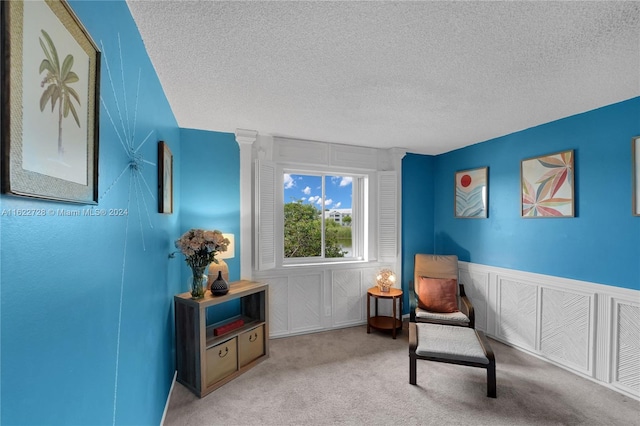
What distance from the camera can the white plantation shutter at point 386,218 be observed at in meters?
3.89

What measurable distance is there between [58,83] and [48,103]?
2.9 inches

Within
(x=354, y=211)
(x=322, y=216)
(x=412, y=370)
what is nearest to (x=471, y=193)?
(x=354, y=211)

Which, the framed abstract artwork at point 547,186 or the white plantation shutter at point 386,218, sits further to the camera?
the white plantation shutter at point 386,218

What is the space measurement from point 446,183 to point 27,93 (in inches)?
169

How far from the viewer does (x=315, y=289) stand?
3594 millimetres

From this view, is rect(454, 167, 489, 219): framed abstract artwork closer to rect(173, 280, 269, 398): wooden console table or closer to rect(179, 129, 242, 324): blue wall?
rect(173, 280, 269, 398): wooden console table

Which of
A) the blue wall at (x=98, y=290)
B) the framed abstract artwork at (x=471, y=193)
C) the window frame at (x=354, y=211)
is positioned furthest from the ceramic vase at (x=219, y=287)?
the framed abstract artwork at (x=471, y=193)

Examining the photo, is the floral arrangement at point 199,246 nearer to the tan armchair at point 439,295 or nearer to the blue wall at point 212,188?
the blue wall at point 212,188

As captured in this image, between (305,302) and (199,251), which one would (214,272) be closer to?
(199,251)

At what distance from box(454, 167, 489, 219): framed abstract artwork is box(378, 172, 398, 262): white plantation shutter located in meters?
0.88

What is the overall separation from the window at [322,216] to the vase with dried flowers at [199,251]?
4.26ft

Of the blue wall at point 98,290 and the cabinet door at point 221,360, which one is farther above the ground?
the blue wall at point 98,290

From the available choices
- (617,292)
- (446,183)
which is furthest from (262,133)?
(617,292)

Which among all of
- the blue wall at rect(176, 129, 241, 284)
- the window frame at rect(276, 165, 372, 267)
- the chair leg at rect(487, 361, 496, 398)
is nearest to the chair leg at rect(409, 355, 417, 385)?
the chair leg at rect(487, 361, 496, 398)
